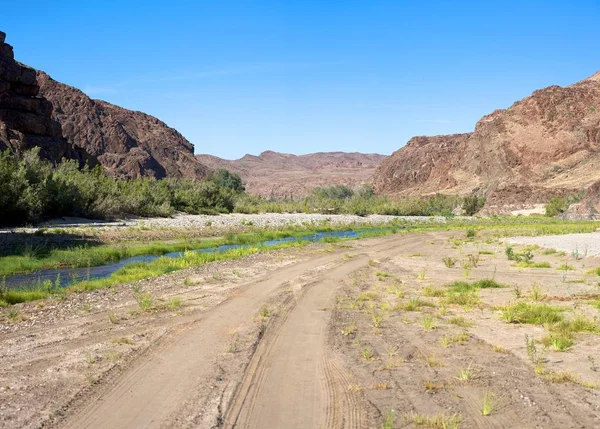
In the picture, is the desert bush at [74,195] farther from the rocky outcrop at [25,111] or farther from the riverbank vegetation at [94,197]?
the rocky outcrop at [25,111]

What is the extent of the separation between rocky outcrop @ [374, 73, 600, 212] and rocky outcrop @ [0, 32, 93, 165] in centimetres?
6275

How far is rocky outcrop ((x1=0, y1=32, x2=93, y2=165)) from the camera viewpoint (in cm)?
5419

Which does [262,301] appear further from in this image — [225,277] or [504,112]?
[504,112]

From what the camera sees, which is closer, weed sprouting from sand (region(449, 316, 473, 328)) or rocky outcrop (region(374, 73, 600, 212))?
weed sprouting from sand (region(449, 316, 473, 328))

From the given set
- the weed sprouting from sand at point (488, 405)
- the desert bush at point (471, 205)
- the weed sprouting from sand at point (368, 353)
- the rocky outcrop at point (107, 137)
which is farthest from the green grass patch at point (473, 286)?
the rocky outcrop at point (107, 137)

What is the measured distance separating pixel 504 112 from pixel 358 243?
90.2 meters

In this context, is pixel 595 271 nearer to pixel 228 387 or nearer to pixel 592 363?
pixel 592 363

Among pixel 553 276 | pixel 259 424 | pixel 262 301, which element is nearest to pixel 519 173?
pixel 553 276

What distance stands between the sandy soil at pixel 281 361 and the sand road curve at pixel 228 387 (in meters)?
0.03

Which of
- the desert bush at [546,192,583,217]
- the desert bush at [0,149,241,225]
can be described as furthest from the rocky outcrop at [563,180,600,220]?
the desert bush at [0,149,241,225]

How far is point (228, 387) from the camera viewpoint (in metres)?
6.84

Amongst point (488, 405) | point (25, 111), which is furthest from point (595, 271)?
point (25, 111)

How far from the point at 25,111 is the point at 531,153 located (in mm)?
84078

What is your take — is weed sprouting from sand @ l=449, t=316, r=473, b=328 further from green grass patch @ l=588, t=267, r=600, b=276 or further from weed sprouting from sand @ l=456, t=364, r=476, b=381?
green grass patch @ l=588, t=267, r=600, b=276
